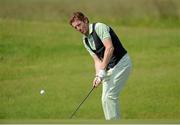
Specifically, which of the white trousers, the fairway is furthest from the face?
the fairway

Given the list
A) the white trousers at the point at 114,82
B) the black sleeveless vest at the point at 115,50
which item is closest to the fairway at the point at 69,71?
the white trousers at the point at 114,82

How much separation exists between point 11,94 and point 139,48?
134cm

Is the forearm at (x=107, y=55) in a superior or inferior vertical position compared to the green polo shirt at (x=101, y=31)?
inferior

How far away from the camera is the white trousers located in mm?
4895

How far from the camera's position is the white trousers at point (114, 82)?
4.89m

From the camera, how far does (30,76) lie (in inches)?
264

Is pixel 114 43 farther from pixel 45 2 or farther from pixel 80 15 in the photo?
pixel 45 2

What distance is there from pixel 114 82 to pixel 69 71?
6.30ft

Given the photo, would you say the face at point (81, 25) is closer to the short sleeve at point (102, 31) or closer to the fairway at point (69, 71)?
the short sleeve at point (102, 31)

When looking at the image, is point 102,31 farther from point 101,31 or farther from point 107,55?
point 107,55

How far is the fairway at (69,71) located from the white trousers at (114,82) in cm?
120

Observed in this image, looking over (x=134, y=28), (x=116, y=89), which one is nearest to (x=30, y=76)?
(x=134, y=28)

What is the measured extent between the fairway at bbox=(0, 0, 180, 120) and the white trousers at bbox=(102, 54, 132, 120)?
1.20m

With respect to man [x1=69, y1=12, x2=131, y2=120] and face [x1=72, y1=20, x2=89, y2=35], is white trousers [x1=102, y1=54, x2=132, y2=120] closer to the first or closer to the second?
man [x1=69, y1=12, x2=131, y2=120]
